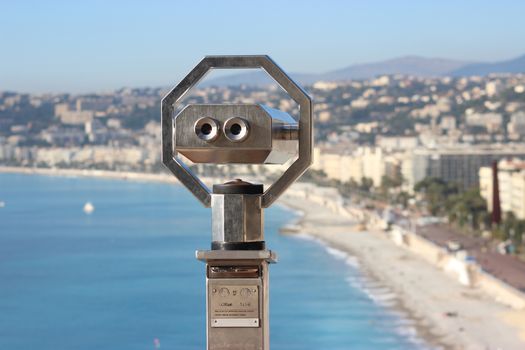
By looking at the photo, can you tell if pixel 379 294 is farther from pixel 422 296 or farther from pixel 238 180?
pixel 238 180

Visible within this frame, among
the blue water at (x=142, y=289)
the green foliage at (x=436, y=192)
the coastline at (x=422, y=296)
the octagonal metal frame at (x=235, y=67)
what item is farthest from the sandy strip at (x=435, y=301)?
the octagonal metal frame at (x=235, y=67)

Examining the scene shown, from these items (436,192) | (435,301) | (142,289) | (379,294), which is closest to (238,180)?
(435,301)

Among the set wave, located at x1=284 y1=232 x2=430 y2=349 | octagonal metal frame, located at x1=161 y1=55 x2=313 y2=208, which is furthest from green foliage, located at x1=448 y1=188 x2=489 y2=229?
octagonal metal frame, located at x1=161 y1=55 x2=313 y2=208

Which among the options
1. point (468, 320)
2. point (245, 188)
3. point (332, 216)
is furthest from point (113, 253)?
point (245, 188)

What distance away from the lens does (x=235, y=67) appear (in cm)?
103

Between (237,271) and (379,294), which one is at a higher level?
(237,271)

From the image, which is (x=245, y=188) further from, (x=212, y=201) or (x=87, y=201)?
(x=87, y=201)

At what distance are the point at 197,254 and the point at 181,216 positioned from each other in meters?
32.5

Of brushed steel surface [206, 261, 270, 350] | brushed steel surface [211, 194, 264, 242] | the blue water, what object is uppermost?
brushed steel surface [211, 194, 264, 242]

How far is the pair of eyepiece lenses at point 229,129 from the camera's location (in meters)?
1.00

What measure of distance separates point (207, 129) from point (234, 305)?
0.41ft

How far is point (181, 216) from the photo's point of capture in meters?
33.5

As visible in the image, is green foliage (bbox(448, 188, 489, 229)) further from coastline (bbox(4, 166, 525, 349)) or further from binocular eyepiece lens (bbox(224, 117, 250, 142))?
binocular eyepiece lens (bbox(224, 117, 250, 142))

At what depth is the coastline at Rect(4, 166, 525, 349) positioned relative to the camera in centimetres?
1180
